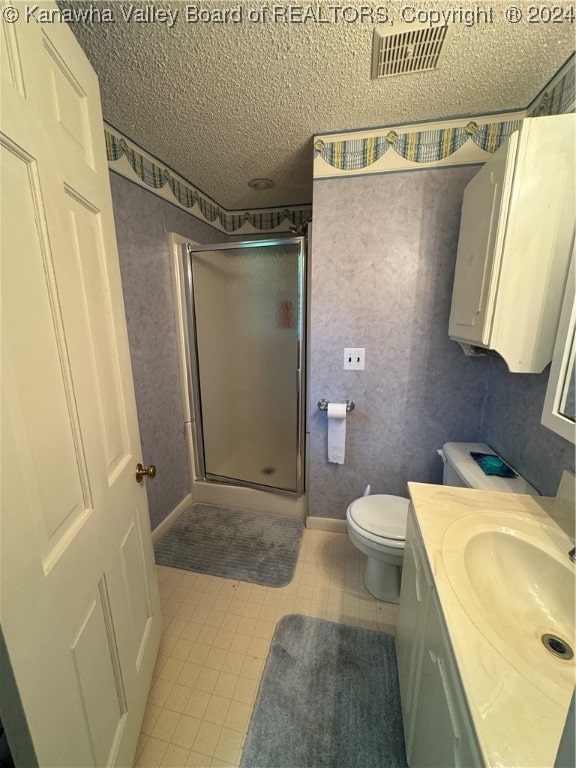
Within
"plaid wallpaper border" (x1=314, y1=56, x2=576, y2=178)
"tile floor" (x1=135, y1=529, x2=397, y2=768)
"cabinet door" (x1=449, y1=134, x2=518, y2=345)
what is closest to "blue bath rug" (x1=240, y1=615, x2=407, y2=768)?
"tile floor" (x1=135, y1=529, x2=397, y2=768)

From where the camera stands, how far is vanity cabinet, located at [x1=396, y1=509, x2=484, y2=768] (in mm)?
533

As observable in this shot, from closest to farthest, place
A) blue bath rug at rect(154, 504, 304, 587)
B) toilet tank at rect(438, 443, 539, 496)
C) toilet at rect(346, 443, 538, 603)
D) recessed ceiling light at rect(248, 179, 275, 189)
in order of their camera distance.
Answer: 1. toilet tank at rect(438, 443, 539, 496)
2. toilet at rect(346, 443, 538, 603)
3. blue bath rug at rect(154, 504, 304, 587)
4. recessed ceiling light at rect(248, 179, 275, 189)

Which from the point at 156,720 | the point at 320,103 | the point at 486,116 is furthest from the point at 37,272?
the point at 486,116

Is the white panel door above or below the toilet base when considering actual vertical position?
above

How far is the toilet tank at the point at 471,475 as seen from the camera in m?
1.18

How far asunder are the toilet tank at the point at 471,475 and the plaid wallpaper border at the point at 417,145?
1.45 m

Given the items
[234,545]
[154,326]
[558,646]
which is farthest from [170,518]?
[558,646]

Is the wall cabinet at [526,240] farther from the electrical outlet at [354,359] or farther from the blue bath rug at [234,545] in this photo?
→ the blue bath rug at [234,545]

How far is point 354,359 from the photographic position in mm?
1737

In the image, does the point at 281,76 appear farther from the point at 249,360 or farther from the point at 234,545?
the point at 234,545

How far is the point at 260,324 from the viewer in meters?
2.13

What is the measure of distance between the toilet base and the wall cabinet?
1.14 m

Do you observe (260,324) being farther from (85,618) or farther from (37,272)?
(85,618)

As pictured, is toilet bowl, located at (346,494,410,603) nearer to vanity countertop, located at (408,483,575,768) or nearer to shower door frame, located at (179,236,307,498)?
vanity countertop, located at (408,483,575,768)
